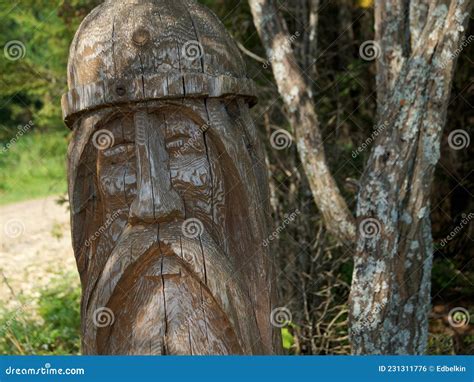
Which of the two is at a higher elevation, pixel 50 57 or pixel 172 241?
pixel 50 57

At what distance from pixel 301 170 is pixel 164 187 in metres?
4.08

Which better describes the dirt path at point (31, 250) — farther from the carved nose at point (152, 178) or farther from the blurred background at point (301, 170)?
the carved nose at point (152, 178)

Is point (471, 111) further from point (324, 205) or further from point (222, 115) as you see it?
point (222, 115)

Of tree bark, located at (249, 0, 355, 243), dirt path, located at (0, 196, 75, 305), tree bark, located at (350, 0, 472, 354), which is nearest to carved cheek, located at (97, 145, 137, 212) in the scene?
tree bark, located at (350, 0, 472, 354)

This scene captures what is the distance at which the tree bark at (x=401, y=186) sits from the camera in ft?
14.7

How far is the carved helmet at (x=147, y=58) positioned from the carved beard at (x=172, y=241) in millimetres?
97

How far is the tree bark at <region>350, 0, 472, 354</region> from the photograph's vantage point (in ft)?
14.7

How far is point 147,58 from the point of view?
296 cm

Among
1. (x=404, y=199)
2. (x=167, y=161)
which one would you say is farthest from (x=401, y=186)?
(x=167, y=161)

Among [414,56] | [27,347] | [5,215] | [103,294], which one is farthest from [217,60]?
[5,215]

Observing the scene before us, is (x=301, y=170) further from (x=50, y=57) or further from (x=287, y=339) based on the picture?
(x=50, y=57)

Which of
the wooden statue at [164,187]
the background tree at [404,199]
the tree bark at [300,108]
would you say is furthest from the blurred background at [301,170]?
the wooden statue at [164,187]

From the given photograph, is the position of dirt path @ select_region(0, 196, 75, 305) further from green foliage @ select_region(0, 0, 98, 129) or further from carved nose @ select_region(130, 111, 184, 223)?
carved nose @ select_region(130, 111, 184, 223)

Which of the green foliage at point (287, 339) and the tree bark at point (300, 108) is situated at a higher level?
the tree bark at point (300, 108)
